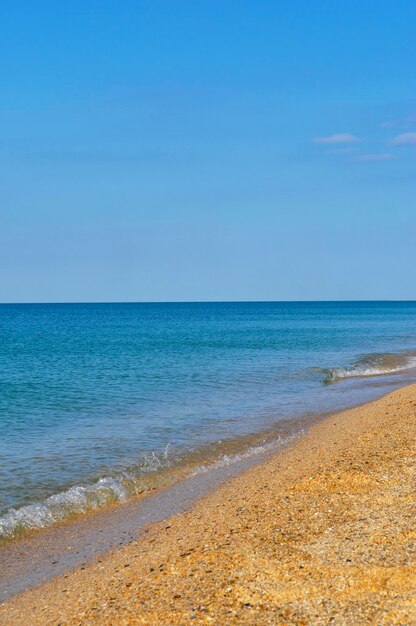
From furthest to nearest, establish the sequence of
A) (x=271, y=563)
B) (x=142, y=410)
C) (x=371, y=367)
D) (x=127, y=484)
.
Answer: (x=371, y=367) < (x=142, y=410) < (x=127, y=484) < (x=271, y=563)

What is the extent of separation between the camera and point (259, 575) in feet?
24.3

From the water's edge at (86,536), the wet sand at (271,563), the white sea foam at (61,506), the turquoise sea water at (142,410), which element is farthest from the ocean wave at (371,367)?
the wet sand at (271,563)

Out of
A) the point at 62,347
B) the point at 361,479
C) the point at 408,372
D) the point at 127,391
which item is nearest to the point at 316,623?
the point at 361,479

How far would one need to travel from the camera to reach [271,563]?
773 cm

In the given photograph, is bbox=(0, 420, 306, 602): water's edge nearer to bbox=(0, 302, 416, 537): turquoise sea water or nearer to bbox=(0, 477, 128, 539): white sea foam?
bbox=(0, 477, 128, 539): white sea foam

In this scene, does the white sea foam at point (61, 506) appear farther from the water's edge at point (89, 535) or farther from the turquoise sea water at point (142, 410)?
the water's edge at point (89, 535)

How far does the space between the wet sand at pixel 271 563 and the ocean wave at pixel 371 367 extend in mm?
18685

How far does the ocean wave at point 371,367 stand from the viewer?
31.8 meters

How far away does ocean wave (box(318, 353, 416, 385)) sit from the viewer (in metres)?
31.8

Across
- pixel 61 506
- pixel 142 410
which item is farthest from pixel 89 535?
pixel 142 410

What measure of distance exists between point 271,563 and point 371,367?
28.1 meters

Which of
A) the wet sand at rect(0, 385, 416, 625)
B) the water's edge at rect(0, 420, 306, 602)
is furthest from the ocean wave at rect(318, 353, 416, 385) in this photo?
the wet sand at rect(0, 385, 416, 625)

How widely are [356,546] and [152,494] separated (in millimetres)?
5960

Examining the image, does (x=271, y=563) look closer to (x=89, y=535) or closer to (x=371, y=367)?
(x=89, y=535)
